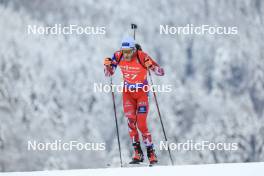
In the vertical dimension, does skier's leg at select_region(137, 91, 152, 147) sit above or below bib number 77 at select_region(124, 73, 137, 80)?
below

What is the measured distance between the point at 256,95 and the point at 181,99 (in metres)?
0.79

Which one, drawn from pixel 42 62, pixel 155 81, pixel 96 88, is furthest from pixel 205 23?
pixel 42 62

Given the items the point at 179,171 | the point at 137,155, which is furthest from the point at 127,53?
the point at 179,171

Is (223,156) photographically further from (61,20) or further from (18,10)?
(18,10)

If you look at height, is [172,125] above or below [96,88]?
below

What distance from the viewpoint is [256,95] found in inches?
227

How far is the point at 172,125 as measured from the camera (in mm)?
5668

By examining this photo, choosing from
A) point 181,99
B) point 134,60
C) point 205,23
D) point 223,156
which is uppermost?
point 205,23

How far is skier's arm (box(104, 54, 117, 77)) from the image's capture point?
5547mm
